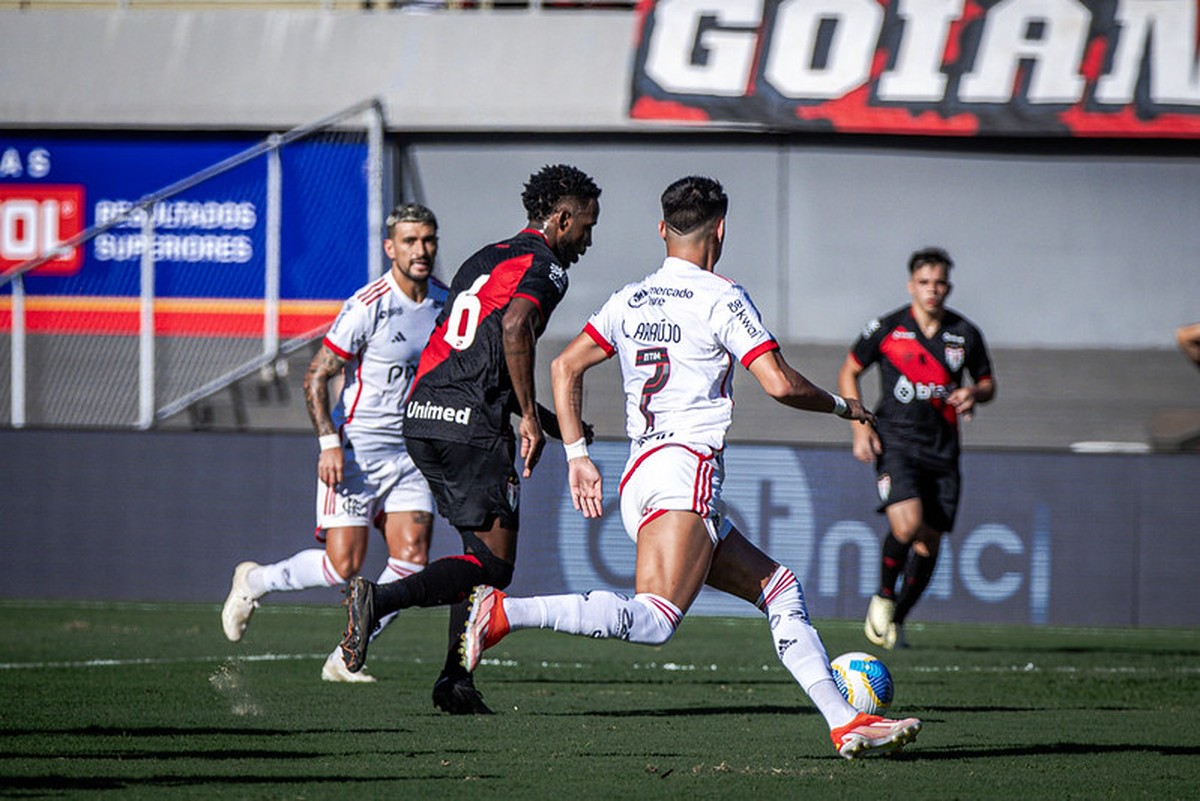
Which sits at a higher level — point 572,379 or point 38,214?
point 38,214

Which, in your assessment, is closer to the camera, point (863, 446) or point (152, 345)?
point (863, 446)

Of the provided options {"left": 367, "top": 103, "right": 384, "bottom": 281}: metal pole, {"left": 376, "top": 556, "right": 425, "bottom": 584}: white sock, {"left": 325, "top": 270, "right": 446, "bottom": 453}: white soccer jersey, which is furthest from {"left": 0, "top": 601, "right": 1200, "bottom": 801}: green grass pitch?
{"left": 367, "top": 103, "right": 384, "bottom": 281}: metal pole

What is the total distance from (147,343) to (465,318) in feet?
31.2

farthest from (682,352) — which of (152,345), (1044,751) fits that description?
(152,345)

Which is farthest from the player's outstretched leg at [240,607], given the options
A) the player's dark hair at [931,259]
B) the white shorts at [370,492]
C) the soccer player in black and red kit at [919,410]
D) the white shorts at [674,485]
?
the player's dark hair at [931,259]

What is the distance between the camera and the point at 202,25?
66.6 feet

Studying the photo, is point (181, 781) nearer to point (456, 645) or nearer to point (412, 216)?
point (456, 645)

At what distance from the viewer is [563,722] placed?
24.9 feet

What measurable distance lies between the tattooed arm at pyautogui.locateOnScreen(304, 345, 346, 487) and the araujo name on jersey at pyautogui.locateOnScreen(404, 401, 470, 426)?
1.20 meters

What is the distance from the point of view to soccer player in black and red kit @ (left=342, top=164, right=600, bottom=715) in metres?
7.66

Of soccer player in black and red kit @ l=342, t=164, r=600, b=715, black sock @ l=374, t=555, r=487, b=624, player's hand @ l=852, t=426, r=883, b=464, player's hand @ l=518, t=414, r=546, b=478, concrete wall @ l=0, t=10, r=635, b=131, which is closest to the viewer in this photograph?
black sock @ l=374, t=555, r=487, b=624

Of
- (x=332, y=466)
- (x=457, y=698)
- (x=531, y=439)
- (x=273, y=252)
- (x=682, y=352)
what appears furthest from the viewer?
(x=273, y=252)

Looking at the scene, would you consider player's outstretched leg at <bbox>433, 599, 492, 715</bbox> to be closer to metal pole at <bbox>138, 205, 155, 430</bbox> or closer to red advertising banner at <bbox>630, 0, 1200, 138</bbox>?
metal pole at <bbox>138, 205, 155, 430</bbox>

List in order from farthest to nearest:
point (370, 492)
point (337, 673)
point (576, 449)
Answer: point (370, 492), point (337, 673), point (576, 449)
